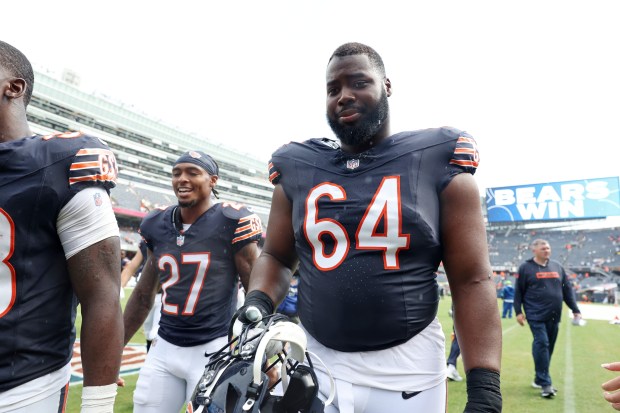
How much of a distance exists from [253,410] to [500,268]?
159ft

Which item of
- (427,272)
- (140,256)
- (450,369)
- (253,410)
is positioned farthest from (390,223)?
(450,369)

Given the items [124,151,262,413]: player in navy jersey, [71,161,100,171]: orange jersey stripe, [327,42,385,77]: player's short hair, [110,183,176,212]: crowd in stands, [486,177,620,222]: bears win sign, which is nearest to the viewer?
[71,161,100,171]: orange jersey stripe

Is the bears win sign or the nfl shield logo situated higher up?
the bears win sign

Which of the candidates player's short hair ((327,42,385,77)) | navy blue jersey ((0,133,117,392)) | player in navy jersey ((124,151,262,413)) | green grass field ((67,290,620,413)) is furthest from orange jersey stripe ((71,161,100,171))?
green grass field ((67,290,620,413))

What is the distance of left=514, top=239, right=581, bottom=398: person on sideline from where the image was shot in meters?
5.95

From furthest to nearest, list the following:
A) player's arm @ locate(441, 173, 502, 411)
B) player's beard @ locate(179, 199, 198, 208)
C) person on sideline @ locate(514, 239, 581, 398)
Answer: person on sideline @ locate(514, 239, 581, 398), player's beard @ locate(179, 199, 198, 208), player's arm @ locate(441, 173, 502, 411)

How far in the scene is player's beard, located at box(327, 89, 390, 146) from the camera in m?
1.86

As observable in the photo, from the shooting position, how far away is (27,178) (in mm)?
1598

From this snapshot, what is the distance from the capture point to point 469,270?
166cm

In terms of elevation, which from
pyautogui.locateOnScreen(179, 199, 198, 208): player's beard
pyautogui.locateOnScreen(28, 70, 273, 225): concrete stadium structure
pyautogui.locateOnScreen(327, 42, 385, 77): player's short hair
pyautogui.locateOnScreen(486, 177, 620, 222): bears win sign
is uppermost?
pyautogui.locateOnScreen(28, 70, 273, 225): concrete stadium structure

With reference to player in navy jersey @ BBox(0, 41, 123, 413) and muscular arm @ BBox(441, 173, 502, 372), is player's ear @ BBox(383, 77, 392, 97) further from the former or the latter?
player in navy jersey @ BBox(0, 41, 123, 413)

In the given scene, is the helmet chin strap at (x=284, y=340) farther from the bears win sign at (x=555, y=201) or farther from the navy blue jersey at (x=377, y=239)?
the bears win sign at (x=555, y=201)

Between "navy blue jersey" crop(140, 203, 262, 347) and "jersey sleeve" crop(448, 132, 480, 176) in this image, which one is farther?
"navy blue jersey" crop(140, 203, 262, 347)

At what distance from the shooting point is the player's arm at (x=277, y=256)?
200 cm
